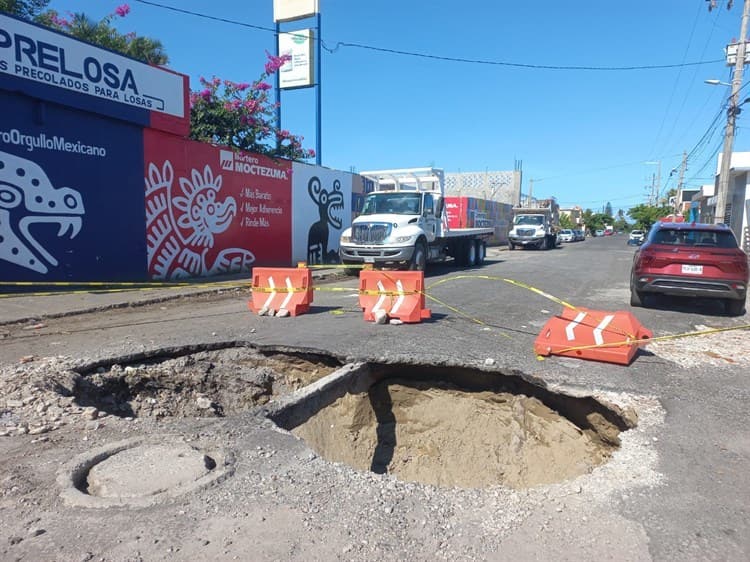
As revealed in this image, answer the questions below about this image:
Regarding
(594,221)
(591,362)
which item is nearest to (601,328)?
(591,362)

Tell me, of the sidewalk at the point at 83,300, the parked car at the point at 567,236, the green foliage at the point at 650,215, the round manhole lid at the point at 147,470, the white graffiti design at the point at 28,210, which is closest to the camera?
the round manhole lid at the point at 147,470

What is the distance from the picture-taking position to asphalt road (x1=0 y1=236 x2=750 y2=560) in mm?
2975

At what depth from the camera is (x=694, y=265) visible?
8852mm

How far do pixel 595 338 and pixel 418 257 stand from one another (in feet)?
30.0

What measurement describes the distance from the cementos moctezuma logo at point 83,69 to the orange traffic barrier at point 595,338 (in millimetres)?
10896

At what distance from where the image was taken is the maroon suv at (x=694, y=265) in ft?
28.7

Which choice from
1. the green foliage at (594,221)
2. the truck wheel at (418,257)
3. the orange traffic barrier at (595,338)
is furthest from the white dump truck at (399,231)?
the green foliage at (594,221)

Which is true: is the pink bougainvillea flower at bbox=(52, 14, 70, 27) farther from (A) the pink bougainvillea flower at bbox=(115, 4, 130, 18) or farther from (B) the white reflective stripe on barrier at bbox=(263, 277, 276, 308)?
(B) the white reflective stripe on barrier at bbox=(263, 277, 276, 308)

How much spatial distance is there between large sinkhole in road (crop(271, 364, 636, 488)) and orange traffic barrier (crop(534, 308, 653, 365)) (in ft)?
2.98

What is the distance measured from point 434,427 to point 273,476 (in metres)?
3.03

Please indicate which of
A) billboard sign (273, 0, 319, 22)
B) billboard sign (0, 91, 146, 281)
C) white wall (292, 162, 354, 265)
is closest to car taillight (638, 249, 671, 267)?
billboard sign (0, 91, 146, 281)

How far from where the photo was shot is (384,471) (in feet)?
19.0

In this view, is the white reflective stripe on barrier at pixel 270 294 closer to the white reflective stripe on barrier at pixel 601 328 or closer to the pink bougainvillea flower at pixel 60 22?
the white reflective stripe on barrier at pixel 601 328

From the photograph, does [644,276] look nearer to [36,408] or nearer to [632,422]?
[632,422]
